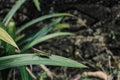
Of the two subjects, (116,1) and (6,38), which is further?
(116,1)

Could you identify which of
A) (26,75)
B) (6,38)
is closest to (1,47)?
(26,75)

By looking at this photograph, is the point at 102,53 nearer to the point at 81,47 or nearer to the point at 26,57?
the point at 81,47

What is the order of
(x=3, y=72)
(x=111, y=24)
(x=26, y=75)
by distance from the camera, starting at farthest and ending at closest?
1. (x=111, y=24)
2. (x=3, y=72)
3. (x=26, y=75)

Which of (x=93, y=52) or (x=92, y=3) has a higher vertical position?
(x=92, y=3)

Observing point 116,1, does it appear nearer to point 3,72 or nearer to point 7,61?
point 3,72

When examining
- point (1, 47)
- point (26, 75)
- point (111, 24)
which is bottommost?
point (26, 75)

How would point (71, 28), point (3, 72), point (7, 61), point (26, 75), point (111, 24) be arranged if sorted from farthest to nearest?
1. point (71, 28)
2. point (111, 24)
3. point (3, 72)
4. point (26, 75)
5. point (7, 61)

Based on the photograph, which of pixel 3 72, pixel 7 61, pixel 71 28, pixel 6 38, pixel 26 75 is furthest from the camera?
pixel 71 28

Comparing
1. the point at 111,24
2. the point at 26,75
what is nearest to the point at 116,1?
the point at 111,24

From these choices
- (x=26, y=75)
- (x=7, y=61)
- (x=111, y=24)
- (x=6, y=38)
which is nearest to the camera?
(x=6, y=38)
